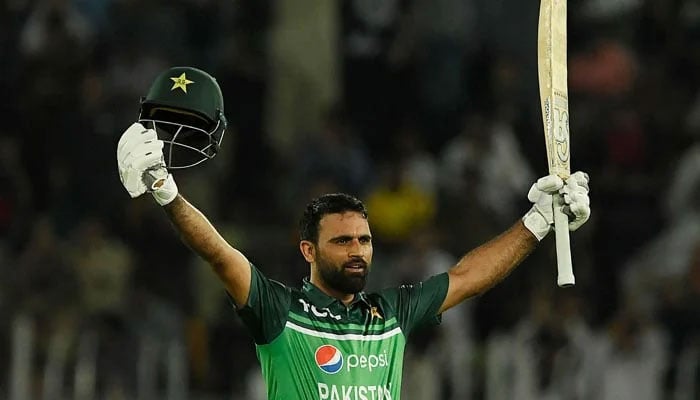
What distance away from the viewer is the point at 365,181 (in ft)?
44.4

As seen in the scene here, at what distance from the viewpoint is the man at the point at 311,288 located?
21.7ft

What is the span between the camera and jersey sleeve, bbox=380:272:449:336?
723 centimetres

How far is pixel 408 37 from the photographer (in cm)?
1455

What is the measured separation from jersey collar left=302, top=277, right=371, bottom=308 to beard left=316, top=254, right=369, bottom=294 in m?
0.05

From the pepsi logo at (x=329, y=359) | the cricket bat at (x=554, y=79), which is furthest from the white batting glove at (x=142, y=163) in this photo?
the cricket bat at (x=554, y=79)

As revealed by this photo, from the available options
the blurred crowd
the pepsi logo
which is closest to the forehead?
the pepsi logo

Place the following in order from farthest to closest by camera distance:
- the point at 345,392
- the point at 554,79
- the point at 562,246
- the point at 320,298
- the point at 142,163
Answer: the point at 554,79 < the point at 562,246 < the point at 320,298 < the point at 345,392 < the point at 142,163

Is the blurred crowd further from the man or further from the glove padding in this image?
the man

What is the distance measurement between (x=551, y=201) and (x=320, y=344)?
4.08 ft

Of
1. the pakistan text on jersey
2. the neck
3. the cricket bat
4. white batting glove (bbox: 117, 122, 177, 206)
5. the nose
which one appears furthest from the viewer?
the cricket bat

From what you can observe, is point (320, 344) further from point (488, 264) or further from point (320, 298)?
point (488, 264)

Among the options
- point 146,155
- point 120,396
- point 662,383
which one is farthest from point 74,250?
point 146,155

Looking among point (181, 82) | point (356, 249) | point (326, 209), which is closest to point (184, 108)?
point (181, 82)

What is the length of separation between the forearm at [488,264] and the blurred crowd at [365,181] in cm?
423
